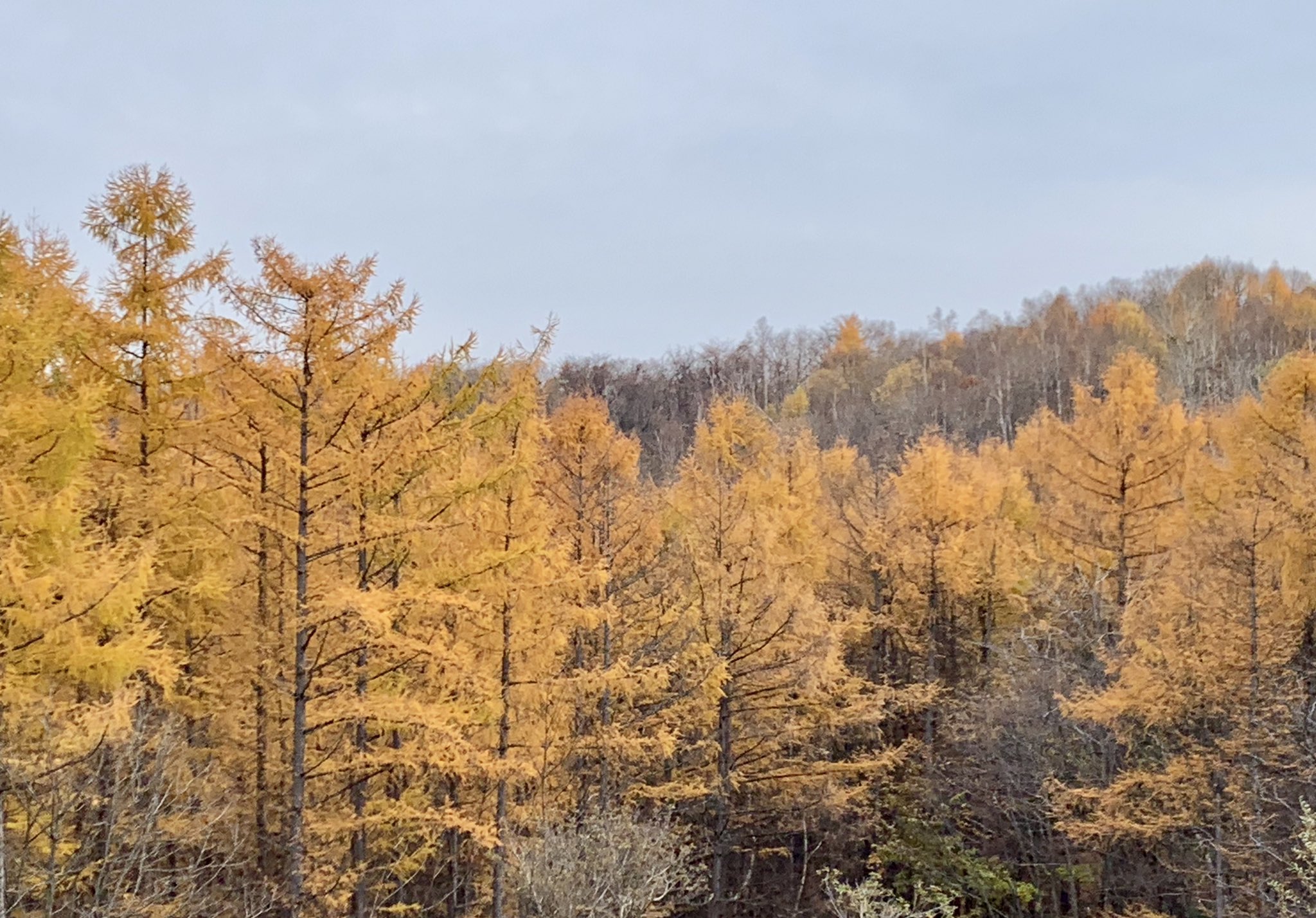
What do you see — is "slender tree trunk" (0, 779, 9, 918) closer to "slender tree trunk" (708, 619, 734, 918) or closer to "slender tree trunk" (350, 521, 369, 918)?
"slender tree trunk" (350, 521, 369, 918)

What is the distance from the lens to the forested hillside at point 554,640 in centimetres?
708

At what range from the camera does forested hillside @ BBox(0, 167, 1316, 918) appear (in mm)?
7078

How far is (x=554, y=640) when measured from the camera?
33.2 ft

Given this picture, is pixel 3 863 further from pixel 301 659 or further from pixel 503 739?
pixel 503 739

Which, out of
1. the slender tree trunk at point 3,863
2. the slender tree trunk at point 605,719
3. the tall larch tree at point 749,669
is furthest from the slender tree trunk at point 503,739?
the slender tree trunk at point 3,863

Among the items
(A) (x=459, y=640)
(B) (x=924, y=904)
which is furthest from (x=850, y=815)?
(A) (x=459, y=640)

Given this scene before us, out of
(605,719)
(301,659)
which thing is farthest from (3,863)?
(605,719)

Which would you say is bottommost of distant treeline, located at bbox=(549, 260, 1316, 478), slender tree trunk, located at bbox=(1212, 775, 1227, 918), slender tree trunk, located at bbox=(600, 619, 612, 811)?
slender tree trunk, located at bbox=(1212, 775, 1227, 918)

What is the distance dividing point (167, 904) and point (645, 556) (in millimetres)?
8438

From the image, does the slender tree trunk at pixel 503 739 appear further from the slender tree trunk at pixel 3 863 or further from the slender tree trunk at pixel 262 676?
the slender tree trunk at pixel 3 863

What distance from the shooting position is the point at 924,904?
565 inches

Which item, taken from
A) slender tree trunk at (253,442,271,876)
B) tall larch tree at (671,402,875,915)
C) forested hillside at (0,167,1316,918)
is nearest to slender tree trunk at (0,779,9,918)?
forested hillside at (0,167,1316,918)

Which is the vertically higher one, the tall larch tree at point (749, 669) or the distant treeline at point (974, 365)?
the distant treeline at point (974, 365)

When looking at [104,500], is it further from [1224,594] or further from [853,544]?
[853,544]
